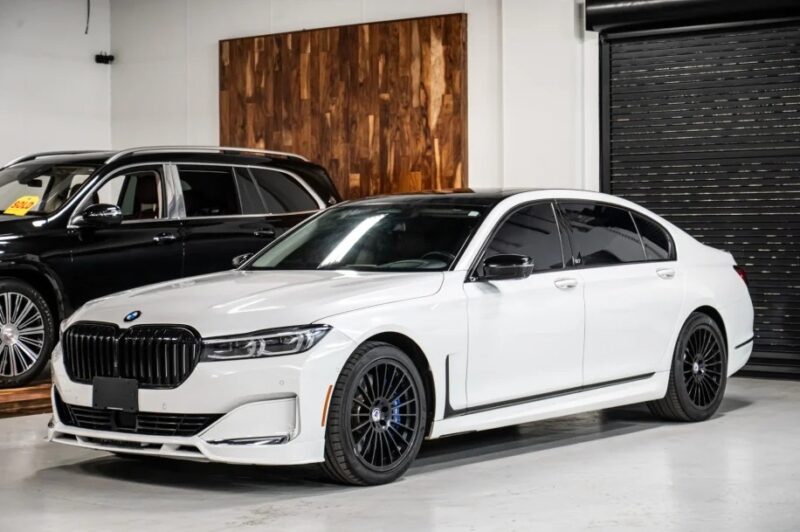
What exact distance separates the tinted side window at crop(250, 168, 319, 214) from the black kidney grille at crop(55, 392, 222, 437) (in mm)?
4314

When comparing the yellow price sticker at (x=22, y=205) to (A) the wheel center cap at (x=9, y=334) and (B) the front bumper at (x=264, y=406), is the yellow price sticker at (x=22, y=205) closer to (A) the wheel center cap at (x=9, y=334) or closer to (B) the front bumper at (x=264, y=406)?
(A) the wheel center cap at (x=9, y=334)

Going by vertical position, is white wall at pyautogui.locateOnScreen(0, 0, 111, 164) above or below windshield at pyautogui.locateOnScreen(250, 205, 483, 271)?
above

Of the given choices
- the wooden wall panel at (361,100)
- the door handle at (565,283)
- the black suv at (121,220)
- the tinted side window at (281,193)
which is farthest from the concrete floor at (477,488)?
the wooden wall panel at (361,100)

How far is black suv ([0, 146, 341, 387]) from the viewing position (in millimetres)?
9695

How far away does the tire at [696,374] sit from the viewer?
8.43 metres

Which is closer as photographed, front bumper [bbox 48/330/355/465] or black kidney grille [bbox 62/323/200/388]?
front bumper [bbox 48/330/355/465]


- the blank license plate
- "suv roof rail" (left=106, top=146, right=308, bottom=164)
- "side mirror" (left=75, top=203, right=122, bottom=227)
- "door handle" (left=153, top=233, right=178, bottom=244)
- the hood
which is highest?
"suv roof rail" (left=106, top=146, right=308, bottom=164)

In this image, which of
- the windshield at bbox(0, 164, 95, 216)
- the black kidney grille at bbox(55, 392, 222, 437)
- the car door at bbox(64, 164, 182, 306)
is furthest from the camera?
the windshield at bbox(0, 164, 95, 216)

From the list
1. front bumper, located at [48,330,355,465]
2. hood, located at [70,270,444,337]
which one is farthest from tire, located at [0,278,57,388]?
front bumper, located at [48,330,355,465]

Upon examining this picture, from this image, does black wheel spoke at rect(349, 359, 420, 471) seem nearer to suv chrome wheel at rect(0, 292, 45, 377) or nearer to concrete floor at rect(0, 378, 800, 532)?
concrete floor at rect(0, 378, 800, 532)

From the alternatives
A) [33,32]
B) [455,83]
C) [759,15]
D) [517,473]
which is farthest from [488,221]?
[33,32]

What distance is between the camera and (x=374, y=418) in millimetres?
6441

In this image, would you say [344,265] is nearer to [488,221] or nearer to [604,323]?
[488,221]

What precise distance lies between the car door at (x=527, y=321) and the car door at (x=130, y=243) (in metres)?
3.60
